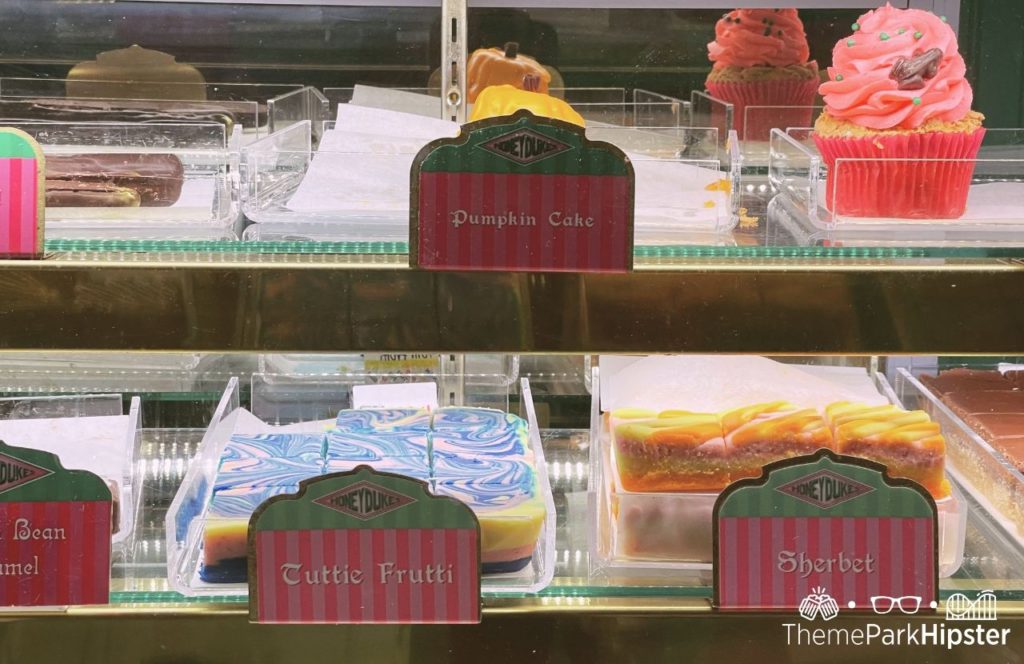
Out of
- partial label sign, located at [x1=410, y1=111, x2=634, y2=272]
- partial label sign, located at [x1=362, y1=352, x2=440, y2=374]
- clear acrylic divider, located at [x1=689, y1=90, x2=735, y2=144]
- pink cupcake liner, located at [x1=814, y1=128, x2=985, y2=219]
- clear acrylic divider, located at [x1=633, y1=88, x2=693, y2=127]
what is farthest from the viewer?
partial label sign, located at [x1=362, y1=352, x2=440, y2=374]

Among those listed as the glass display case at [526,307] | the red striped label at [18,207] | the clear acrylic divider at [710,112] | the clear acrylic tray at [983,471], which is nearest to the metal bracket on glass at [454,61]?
the glass display case at [526,307]

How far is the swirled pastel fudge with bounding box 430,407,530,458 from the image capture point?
1.33 metres

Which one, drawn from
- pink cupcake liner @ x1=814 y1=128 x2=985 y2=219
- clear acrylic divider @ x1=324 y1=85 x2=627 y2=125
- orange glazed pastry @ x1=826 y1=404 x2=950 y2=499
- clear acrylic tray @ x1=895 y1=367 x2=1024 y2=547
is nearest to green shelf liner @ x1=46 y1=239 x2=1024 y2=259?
pink cupcake liner @ x1=814 y1=128 x2=985 y2=219

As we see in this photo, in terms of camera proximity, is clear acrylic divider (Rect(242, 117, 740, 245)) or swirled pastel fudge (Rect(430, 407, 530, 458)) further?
swirled pastel fudge (Rect(430, 407, 530, 458))

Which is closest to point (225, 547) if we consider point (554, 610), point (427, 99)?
point (554, 610)

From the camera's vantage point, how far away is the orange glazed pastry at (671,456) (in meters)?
1.21

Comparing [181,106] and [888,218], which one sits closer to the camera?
[888,218]

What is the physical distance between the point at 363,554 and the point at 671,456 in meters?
0.36

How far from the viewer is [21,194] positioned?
0.99m

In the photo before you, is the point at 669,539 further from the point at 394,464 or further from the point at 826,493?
the point at 394,464

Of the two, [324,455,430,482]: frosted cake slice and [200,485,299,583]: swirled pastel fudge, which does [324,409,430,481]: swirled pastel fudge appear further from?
[200,485,299,583]: swirled pastel fudge

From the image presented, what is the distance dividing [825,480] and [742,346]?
0.55 ft

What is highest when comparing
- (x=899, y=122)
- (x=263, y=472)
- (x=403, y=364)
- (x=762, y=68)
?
(x=762, y=68)

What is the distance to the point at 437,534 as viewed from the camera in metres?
1.07
